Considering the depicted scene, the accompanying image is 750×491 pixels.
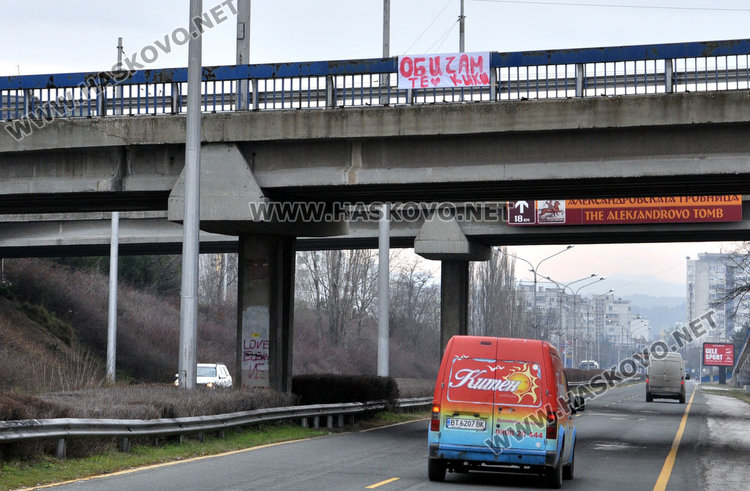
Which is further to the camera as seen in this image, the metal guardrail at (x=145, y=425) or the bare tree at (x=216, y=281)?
the bare tree at (x=216, y=281)

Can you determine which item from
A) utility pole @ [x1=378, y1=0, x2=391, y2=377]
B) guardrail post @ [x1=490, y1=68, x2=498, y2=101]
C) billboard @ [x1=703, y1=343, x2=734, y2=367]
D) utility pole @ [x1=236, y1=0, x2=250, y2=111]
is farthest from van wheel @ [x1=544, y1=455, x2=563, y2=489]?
billboard @ [x1=703, y1=343, x2=734, y2=367]

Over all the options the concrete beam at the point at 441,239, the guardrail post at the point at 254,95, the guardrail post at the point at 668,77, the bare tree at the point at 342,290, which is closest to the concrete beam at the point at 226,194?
the guardrail post at the point at 254,95

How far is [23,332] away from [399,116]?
31124 millimetres

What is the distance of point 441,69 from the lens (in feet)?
78.4

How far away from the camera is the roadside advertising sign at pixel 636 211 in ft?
123

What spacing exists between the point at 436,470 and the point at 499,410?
131 centimetres

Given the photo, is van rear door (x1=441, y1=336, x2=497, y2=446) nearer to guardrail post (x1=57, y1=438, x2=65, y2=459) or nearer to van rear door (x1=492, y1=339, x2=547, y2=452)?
van rear door (x1=492, y1=339, x2=547, y2=452)

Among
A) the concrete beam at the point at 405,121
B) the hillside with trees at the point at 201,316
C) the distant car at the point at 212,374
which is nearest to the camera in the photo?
the concrete beam at the point at 405,121

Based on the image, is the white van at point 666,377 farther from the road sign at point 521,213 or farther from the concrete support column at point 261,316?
the concrete support column at point 261,316

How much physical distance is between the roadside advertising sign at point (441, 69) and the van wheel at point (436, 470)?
432 inches

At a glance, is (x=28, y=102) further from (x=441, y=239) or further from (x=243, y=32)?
(x=441, y=239)

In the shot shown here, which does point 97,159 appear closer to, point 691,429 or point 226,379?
point 226,379

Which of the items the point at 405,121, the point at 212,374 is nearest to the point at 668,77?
the point at 405,121

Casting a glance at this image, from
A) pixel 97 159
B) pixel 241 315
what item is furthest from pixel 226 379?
pixel 97 159
